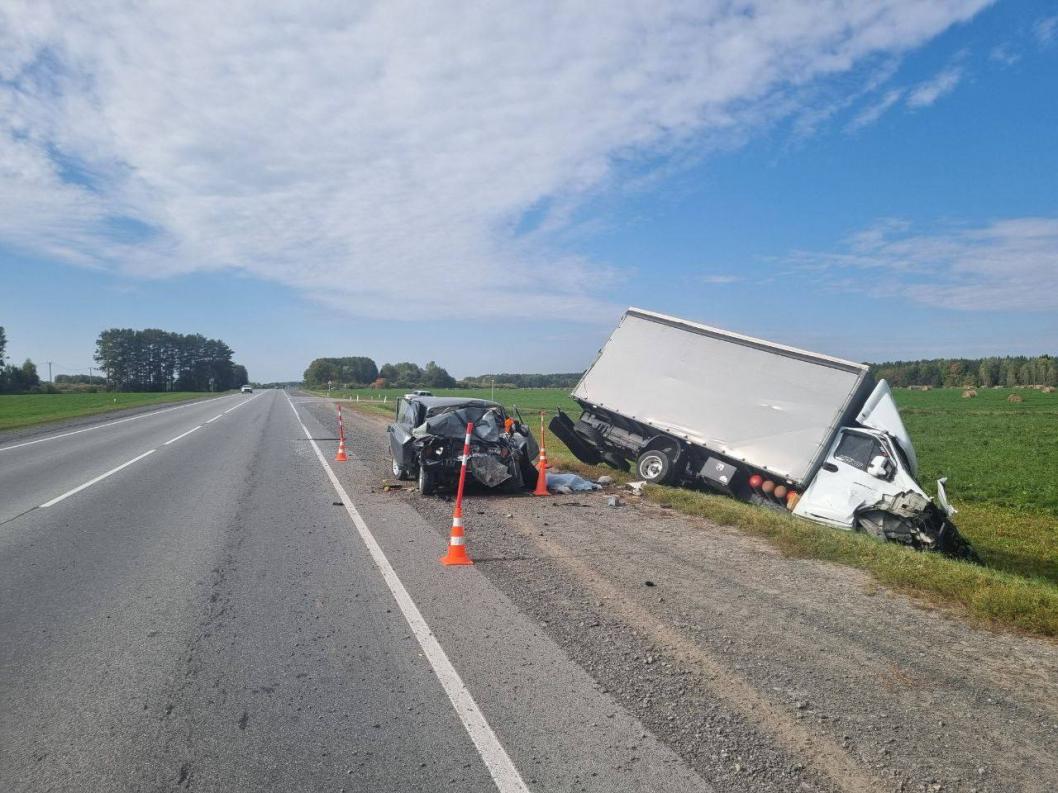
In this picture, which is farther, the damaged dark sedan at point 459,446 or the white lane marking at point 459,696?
the damaged dark sedan at point 459,446

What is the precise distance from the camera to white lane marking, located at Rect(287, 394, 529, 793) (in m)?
3.20

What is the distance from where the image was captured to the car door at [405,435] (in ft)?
38.1

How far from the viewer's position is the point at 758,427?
12352 mm

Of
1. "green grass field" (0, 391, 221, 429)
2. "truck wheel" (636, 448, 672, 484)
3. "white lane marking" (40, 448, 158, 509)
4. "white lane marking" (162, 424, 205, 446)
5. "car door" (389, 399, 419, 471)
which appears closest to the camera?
"white lane marking" (40, 448, 158, 509)

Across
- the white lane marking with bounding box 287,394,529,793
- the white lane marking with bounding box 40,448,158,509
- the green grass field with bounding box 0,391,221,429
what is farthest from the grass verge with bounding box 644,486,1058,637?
the green grass field with bounding box 0,391,221,429

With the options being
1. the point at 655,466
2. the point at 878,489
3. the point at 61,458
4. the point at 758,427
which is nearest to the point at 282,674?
the point at 878,489

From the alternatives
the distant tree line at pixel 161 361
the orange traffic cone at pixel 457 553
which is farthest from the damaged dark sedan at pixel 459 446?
the distant tree line at pixel 161 361

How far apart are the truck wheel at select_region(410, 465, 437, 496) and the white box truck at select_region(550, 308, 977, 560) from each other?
456 cm

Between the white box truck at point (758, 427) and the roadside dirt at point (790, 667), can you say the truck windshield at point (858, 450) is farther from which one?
the roadside dirt at point (790, 667)

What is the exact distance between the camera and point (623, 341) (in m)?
15.0

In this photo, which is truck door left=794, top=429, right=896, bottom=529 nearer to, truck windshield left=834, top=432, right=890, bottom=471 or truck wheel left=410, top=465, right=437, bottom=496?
truck windshield left=834, top=432, right=890, bottom=471

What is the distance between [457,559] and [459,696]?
301cm

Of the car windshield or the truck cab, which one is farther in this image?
the car windshield

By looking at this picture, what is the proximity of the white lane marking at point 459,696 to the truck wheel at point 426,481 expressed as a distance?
4.02 meters
